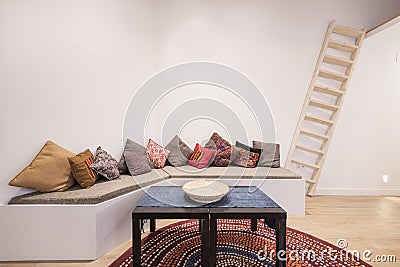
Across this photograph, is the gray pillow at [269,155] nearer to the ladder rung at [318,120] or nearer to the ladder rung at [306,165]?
the ladder rung at [306,165]

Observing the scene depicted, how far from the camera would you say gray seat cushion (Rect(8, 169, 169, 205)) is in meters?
2.08

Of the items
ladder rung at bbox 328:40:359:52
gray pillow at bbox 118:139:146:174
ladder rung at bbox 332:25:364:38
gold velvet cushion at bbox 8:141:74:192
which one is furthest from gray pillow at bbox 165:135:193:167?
ladder rung at bbox 332:25:364:38

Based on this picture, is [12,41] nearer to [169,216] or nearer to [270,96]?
[169,216]

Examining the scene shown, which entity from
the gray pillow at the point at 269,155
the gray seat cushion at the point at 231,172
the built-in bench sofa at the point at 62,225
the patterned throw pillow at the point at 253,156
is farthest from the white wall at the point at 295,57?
the built-in bench sofa at the point at 62,225

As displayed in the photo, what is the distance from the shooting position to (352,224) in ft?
9.14

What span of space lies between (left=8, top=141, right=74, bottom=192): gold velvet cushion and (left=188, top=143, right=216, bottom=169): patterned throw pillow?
5.18ft

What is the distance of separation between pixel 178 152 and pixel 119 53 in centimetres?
147

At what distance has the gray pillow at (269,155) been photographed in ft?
11.6

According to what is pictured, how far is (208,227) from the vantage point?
1809 millimetres

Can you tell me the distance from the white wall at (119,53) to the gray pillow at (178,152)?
73 cm

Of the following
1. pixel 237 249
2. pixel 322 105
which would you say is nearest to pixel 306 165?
pixel 322 105

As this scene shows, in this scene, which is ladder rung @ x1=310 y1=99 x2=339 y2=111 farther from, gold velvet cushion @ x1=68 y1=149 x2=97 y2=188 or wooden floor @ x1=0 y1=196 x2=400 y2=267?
gold velvet cushion @ x1=68 y1=149 x2=97 y2=188

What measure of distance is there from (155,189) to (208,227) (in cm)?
79

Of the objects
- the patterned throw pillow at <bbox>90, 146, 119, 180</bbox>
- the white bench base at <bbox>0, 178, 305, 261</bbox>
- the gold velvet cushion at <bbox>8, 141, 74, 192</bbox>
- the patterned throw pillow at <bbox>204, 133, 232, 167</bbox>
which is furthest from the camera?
the patterned throw pillow at <bbox>204, 133, 232, 167</bbox>
